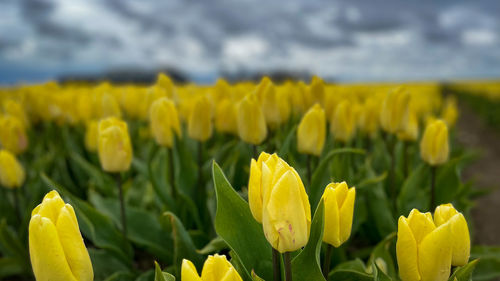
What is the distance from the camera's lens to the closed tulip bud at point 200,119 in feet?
6.93

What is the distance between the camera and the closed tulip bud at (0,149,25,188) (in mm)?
2266

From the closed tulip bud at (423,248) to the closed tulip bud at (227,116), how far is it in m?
1.51

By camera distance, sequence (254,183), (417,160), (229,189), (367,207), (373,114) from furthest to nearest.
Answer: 1. (417,160)
2. (373,114)
3. (367,207)
4. (229,189)
5. (254,183)

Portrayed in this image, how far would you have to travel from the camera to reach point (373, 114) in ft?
9.09

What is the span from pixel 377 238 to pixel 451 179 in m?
0.54

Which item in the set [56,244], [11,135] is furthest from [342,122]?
[11,135]

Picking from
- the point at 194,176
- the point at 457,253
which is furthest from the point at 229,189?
the point at 194,176

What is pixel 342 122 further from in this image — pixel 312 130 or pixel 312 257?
pixel 312 257

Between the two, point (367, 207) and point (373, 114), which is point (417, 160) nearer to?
point (373, 114)

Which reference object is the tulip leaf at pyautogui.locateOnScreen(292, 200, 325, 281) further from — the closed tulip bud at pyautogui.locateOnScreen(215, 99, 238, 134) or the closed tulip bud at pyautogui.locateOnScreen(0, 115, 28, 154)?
the closed tulip bud at pyautogui.locateOnScreen(0, 115, 28, 154)

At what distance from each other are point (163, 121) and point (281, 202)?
4.09 ft

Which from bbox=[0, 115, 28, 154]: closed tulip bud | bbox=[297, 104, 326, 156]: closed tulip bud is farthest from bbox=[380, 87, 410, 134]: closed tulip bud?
bbox=[0, 115, 28, 154]: closed tulip bud

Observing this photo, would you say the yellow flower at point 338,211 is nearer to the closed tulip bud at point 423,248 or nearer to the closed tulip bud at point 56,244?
the closed tulip bud at point 423,248

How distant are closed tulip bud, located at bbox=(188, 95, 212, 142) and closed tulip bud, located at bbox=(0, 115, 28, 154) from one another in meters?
1.23
